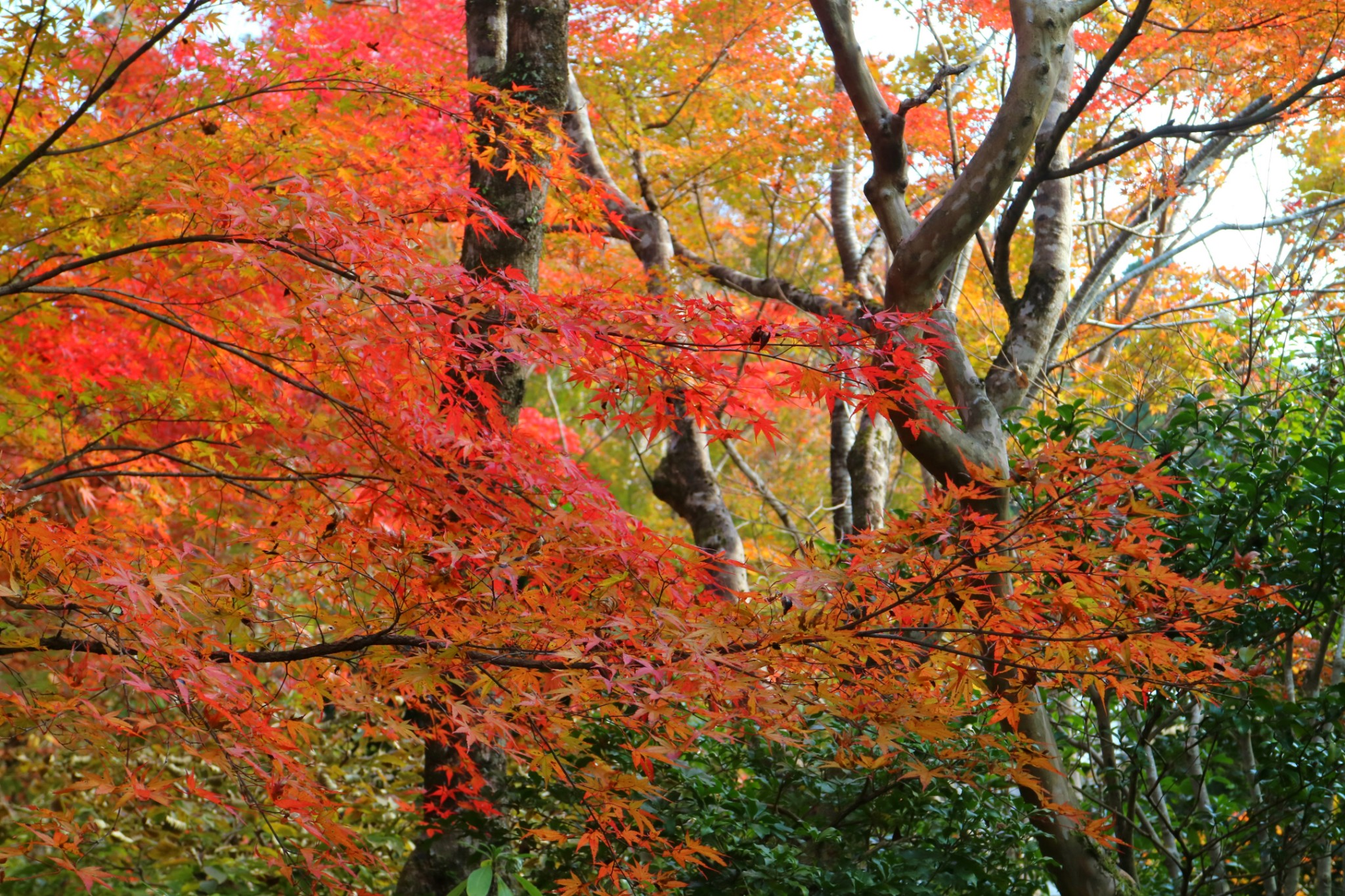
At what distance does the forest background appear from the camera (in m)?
2.38

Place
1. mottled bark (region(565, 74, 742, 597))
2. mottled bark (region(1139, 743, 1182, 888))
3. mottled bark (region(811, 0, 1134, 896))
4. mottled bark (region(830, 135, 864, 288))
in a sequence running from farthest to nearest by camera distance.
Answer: mottled bark (region(830, 135, 864, 288))
mottled bark (region(565, 74, 742, 597))
mottled bark (region(1139, 743, 1182, 888))
mottled bark (region(811, 0, 1134, 896))

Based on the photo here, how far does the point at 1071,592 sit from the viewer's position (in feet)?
8.46

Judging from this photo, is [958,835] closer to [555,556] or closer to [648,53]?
[555,556]

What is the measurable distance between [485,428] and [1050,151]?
2.49 metres

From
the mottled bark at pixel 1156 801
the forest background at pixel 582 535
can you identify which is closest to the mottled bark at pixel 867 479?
the forest background at pixel 582 535

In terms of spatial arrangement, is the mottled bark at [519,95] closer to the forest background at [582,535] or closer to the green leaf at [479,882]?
the forest background at [582,535]

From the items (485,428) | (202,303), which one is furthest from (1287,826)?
(202,303)

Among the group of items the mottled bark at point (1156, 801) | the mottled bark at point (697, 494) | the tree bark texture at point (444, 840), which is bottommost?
the tree bark texture at point (444, 840)

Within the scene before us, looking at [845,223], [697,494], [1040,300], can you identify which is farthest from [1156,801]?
[845,223]

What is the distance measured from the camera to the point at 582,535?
275 cm

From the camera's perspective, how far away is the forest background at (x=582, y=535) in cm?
238

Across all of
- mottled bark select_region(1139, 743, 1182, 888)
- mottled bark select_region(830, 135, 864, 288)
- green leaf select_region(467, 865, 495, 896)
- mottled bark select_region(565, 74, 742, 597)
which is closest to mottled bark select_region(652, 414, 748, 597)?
mottled bark select_region(565, 74, 742, 597)

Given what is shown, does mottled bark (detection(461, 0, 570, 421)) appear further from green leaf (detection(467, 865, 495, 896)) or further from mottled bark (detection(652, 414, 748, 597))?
mottled bark (detection(652, 414, 748, 597))

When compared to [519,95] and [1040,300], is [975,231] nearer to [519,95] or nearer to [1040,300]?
[1040,300]
